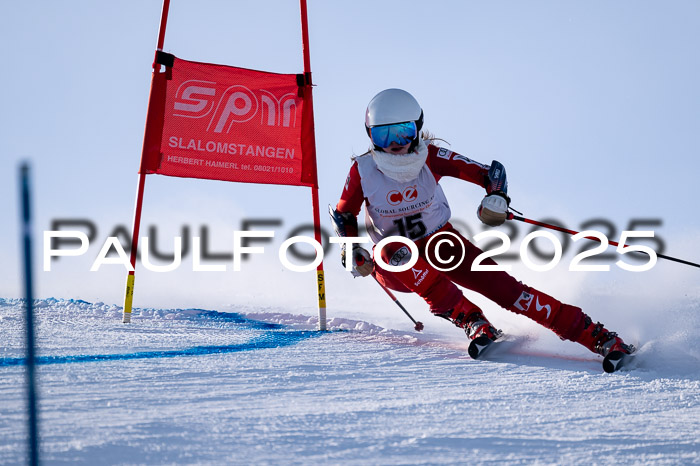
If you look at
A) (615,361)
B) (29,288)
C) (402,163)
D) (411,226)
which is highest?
(402,163)

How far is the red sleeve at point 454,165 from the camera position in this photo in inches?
145

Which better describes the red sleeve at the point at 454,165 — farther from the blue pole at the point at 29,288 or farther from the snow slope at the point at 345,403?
the blue pole at the point at 29,288

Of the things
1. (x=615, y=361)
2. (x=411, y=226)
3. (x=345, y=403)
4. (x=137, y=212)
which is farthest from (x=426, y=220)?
(x=137, y=212)

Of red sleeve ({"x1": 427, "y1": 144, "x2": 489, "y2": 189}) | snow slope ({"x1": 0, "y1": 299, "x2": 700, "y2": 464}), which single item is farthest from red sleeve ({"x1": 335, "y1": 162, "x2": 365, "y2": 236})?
snow slope ({"x1": 0, "y1": 299, "x2": 700, "y2": 464})

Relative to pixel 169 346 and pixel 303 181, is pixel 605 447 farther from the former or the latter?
pixel 303 181

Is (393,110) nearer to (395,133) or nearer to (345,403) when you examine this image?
(395,133)

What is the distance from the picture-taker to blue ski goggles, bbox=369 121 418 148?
3514mm

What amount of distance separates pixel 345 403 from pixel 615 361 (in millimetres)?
1456

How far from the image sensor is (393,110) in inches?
138

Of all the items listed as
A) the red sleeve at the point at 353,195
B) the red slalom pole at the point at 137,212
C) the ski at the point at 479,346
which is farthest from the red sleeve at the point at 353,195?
the red slalom pole at the point at 137,212

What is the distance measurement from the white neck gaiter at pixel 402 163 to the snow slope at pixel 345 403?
888 millimetres

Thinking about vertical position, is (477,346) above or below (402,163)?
below

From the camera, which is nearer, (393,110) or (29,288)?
(29,288)

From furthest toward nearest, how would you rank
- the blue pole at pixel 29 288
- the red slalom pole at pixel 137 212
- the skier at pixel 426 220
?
the red slalom pole at pixel 137 212, the skier at pixel 426 220, the blue pole at pixel 29 288
